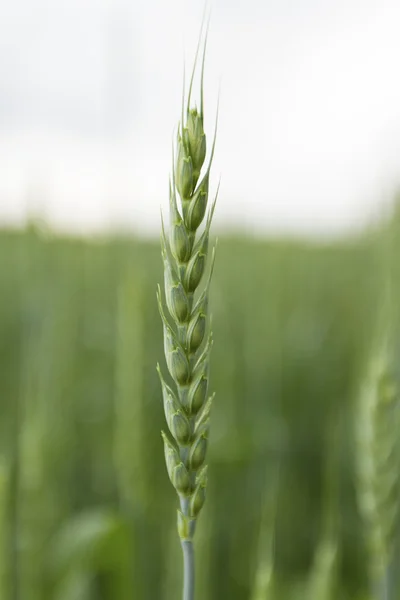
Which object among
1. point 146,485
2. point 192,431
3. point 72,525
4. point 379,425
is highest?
point 192,431

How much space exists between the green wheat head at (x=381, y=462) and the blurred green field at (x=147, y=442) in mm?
71

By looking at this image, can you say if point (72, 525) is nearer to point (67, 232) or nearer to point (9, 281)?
point (67, 232)

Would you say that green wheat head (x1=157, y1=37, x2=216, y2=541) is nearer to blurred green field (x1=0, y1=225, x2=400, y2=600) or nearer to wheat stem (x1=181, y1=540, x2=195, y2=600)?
wheat stem (x1=181, y1=540, x2=195, y2=600)

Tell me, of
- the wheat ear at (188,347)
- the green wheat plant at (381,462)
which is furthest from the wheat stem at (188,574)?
the green wheat plant at (381,462)

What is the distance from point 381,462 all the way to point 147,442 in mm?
637

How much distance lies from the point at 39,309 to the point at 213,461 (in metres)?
1.00

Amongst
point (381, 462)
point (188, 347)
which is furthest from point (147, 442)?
point (188, 347)

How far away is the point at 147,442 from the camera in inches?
56.5

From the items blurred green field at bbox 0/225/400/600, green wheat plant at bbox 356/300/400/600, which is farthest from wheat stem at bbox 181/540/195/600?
green wheat plant at bbox 356/300/400/600

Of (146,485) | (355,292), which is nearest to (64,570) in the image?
(146,485)

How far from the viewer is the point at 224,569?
6.60ft

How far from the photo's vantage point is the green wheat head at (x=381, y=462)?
871 millimetres

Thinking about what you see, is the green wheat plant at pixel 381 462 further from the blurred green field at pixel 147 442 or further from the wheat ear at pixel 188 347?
the wheat ear at pixel 188 347

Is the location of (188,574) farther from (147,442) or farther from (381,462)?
(147,442)
